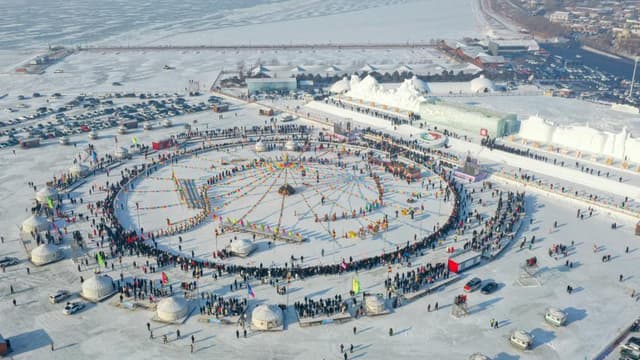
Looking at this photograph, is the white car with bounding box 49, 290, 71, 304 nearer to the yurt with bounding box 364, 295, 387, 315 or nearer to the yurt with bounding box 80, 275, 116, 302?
the yurt with bounding box 80, 275, 116, 302

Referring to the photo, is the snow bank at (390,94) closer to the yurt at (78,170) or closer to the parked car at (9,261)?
the yurt at (78,170)

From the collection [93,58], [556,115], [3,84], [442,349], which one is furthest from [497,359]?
[93,58]

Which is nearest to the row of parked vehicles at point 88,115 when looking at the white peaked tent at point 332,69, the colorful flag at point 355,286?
the white peaked tent at point 332,69

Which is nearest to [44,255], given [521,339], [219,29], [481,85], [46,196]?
[46,196]

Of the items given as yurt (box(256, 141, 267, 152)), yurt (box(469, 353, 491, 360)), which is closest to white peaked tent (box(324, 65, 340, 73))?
yurt (box(256, 141, 267, 152))

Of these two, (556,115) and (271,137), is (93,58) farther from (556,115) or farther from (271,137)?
(556,115)
